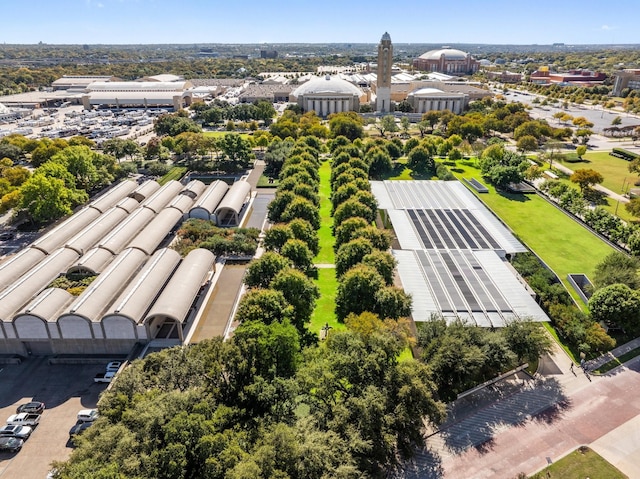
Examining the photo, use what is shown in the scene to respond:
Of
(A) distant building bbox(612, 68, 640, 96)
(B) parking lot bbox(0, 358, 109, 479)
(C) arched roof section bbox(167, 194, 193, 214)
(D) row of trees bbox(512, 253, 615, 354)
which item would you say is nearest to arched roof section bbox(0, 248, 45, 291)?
(B) parking lot bbox(0, 358, 109, 479)

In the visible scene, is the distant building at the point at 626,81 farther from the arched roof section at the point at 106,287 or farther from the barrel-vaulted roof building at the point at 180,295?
the arched roof section at the point at 106,287

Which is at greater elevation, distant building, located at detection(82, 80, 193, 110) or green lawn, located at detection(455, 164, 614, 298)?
distant building, located at detection(82, 80, 193, 110)

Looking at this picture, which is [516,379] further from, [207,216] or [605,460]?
[207,216]

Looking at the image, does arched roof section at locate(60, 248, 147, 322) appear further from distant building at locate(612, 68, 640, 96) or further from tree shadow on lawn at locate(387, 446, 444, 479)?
distant building at locate(612, 68, 640, 96)

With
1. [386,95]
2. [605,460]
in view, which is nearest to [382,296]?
[605,460]

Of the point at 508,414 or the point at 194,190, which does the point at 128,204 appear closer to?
the point at 194,190

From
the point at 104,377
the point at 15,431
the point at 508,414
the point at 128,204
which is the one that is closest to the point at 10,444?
the point at 15,431

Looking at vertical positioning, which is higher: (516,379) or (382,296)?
(382,296)
